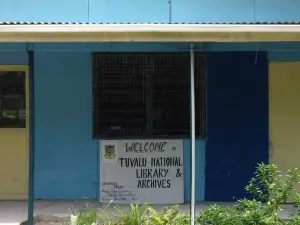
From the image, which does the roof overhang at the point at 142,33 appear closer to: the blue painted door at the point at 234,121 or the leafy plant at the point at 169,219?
the leafy plant at the point at 169,219

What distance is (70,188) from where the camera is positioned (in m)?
8.26

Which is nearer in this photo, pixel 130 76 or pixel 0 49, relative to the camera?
pixel 0 49

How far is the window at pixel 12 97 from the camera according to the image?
8.43 meters

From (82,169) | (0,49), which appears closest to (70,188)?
(82,169)

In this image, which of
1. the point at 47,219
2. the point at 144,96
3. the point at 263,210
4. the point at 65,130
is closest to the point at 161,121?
the point at 144,96

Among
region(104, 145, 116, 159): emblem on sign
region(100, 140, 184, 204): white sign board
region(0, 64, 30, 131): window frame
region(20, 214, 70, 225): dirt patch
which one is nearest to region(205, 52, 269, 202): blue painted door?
region(100, 140, 184, 204): white sign board

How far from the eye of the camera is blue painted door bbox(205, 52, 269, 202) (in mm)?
8148

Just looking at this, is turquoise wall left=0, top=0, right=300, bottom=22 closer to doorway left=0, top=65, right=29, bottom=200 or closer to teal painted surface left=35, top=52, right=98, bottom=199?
teal painted surface left=35, top=52, right=98, bottom=199

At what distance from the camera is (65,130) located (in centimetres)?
827

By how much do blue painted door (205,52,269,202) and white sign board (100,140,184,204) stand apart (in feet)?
1.71

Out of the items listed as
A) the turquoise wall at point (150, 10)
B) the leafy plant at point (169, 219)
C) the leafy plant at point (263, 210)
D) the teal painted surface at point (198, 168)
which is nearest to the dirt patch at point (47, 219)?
the leafy plant at point (169, 219)

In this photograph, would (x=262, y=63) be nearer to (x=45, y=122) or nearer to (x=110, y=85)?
(x=110, y=85)

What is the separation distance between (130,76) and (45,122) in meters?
1.58

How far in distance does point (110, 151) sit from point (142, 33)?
2850 millimetres
